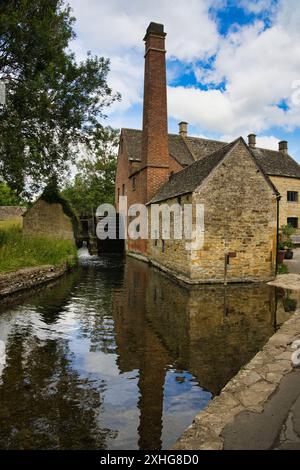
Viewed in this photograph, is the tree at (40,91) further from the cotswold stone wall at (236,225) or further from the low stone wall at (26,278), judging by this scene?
the cotswold stone wall at (236,225)

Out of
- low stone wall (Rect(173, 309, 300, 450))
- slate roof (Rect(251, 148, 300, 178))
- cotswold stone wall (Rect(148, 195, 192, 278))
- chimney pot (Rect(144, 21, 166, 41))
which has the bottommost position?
low stone wall (Rect(173, 309, 300, 450))

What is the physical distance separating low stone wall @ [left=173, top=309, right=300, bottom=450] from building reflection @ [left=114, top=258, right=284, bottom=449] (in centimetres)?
40

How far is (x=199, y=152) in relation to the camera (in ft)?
82.6

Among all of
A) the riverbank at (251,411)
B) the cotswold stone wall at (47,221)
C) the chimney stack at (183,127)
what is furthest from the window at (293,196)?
the riverbank at (251,411)

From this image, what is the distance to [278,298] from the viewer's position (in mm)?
9781

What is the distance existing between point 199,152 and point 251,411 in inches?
924

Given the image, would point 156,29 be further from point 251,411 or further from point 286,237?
point 251,411

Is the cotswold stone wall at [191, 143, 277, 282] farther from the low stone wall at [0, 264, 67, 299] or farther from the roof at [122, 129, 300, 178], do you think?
the roof at [122, 129, 300, 178]

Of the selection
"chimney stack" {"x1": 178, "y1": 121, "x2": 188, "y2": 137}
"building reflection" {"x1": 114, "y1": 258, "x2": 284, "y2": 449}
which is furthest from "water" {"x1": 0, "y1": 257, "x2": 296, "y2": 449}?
"chimney stack" {"x1": 178, "y1": 121, "x2": 188, "y2": 137}

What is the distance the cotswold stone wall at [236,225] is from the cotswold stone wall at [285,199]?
1566cm

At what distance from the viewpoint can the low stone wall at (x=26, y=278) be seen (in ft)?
32.1

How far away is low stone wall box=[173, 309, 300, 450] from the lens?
9.90 ft
